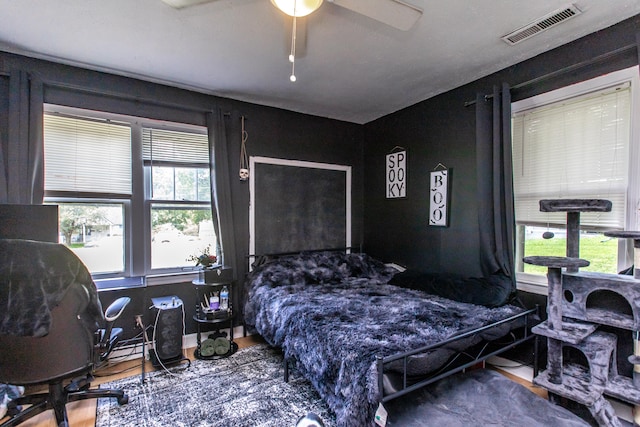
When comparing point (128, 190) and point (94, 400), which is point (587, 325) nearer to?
point (94, 400)

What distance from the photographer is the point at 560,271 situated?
1902 mm

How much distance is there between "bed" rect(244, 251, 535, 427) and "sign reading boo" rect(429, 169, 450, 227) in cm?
65

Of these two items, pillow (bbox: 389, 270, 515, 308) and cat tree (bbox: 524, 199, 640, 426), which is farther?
pillow (bbox: 389, 270, 515, 308)

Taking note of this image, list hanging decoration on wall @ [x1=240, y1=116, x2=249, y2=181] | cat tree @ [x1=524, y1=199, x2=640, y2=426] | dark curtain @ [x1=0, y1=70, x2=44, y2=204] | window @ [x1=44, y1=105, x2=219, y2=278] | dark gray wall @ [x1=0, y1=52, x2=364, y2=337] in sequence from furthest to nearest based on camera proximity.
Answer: hanging decoration on wall @ [x1=240, y1=116, x2=249, y2=181]
window @ [x1=44, y1=105, x2=219, y2=278]
dark gray wall @ [x1=0, y1=52, x2=364, y2=337]
dark curtain @ [x1=0, y1=70, x2=44, y2=204]
cat tree @ [x1=524, y1=199, x2=640, y2=426]

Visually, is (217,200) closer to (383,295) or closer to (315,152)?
(315,152)

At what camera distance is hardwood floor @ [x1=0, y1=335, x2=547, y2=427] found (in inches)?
76.1

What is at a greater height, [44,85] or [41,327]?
[44,85]

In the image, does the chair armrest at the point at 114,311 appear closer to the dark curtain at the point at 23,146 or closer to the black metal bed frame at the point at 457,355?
the dark curtain at the point at 23,146

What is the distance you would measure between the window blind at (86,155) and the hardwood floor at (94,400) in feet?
5.08

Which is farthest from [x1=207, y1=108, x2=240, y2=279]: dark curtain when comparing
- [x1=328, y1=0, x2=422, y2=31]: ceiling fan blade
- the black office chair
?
[x1=328, y1=0, x2=422, y2=31]: ceiling fan blade

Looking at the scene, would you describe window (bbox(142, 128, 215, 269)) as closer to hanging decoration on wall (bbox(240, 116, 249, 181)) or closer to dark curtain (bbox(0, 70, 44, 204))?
hanging decoration on wall (bbox(240, 116, 249, 181))

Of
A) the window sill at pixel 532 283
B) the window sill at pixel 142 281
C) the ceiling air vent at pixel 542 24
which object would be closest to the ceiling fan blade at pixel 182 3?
the ceiling air vent at pixel 542 24

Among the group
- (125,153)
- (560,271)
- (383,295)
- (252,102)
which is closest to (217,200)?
(125,153)

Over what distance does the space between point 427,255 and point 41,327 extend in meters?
3.16
